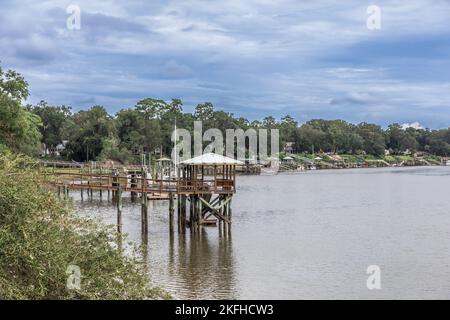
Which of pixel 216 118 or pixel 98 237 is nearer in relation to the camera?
pixel 98 237

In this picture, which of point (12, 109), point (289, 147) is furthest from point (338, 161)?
point (12, 109)

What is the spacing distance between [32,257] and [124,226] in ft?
85.2

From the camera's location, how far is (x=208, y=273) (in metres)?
26.0

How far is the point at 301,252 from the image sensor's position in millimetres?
31391

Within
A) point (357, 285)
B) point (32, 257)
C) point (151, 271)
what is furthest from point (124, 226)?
point (32, 257)

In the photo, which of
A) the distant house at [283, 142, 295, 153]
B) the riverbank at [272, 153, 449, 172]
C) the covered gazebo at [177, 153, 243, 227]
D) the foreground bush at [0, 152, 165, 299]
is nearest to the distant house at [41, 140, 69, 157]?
the riverbank at [272, 153, 449, 172]

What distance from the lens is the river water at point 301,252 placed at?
23625mm

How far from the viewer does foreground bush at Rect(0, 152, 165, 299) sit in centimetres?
1377

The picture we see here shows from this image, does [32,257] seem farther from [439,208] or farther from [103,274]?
[439,208]

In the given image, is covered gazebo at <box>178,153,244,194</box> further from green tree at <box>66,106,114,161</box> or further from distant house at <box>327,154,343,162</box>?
distant house at <box>327,154,343,162</box>

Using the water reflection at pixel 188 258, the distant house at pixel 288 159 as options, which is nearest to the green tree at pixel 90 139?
the distant house at pixel 288 159

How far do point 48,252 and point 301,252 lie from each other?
62.5 feet
